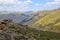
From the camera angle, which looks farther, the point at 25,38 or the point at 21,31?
the point at 21,31

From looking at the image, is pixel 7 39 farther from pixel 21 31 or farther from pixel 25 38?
pixel 21 31

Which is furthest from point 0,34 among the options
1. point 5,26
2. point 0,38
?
point 5,26

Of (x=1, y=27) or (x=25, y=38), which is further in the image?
(x=1, y=27)

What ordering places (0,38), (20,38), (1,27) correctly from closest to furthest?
(0,38), (20,38), (1,27)

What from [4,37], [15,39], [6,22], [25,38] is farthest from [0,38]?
[6,22]

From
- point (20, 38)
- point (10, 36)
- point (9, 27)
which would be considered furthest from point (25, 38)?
point (9, 27)

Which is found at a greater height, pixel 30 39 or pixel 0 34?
pixel 0 34

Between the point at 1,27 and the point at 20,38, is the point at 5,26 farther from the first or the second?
the point at 20,38

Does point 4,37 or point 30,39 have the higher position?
point 4,37

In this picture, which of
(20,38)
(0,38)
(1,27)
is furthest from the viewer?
(1,27)
